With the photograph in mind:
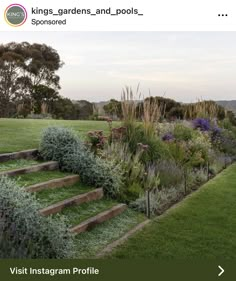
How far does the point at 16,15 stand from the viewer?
6.93 metres

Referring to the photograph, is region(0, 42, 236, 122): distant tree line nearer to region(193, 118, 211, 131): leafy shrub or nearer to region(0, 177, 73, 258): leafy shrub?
region(193, 118, 211, 131): leafy shrub

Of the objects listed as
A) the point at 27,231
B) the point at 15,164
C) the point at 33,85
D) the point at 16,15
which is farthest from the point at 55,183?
the point at 33,85

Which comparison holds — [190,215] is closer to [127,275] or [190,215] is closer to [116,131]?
[116,131]

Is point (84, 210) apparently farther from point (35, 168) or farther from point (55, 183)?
point (35, 168)

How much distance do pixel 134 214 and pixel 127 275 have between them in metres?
3.33

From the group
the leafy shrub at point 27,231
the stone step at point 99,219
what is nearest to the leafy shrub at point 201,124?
Result: the stone step at point 99,219

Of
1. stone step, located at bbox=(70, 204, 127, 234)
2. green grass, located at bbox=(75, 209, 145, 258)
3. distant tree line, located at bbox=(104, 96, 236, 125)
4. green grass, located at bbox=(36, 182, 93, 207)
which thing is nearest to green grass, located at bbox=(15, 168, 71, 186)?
green grass, located at bbox=(36, 182, 93, 207)

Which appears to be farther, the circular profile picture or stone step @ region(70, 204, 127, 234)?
the circular profile picture

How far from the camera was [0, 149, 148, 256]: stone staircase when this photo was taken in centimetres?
698

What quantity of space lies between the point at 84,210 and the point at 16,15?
2.87m

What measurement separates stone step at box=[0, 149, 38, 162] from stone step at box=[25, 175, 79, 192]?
3.42 ft

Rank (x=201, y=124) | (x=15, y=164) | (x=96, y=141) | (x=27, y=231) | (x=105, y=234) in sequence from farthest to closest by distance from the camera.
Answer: (x=201, y=124), (x=96, y=141), (x=15, y=164), (x=105, y=234), (x=27, y=231)

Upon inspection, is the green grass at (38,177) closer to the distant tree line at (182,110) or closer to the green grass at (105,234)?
the green grass at (105,234)

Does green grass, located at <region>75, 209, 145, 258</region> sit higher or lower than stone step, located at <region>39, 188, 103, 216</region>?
lower
